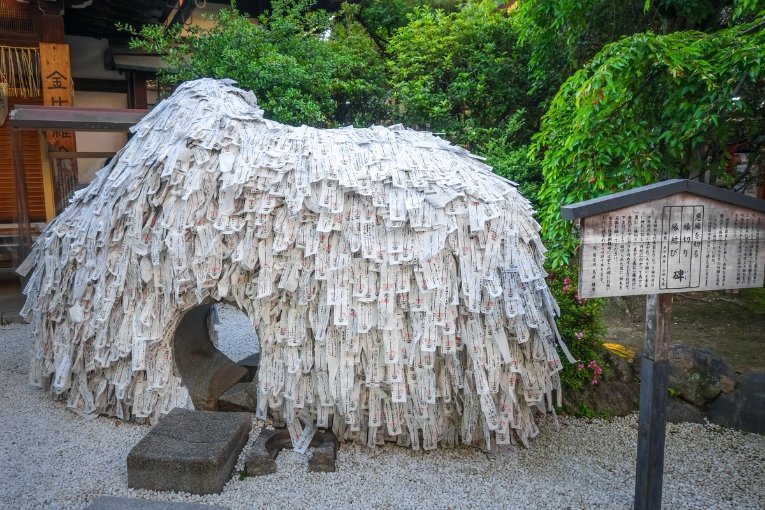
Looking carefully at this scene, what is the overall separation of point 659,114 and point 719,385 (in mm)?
2633

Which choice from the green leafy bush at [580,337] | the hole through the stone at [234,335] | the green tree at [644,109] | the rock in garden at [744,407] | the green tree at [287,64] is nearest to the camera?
the green tree at [644,109]

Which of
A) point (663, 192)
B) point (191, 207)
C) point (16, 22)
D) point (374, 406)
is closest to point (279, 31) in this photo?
point (16, 22)

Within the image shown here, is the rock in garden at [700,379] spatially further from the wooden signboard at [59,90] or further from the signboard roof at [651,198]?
the wooden signboard at [59,90]

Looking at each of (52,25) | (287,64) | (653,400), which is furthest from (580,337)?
(52,25)

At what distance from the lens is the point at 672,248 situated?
11.6 ft

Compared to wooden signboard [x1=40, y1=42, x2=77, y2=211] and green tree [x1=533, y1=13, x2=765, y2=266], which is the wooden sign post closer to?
green tree [x1=533, y1=13, x2=765, y2=266]

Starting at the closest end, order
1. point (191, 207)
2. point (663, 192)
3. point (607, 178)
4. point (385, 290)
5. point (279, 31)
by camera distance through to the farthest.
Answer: point (663, 192), point (385, 290), point (191, 207), point (607, 178), point (279, 31)

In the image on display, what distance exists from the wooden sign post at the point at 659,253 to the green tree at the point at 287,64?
A: 19.2 ft

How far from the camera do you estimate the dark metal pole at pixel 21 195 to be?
8.34 metres

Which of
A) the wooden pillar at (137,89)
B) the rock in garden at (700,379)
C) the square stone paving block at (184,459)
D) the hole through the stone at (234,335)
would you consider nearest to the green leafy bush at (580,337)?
the rock in garden at (700,379)

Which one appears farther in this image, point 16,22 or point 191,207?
point 16,22

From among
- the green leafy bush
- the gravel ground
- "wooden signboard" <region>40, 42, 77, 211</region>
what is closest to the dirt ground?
the green leafy bush

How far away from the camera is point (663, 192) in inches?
136

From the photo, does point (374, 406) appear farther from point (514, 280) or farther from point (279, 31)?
point (279, 31)
